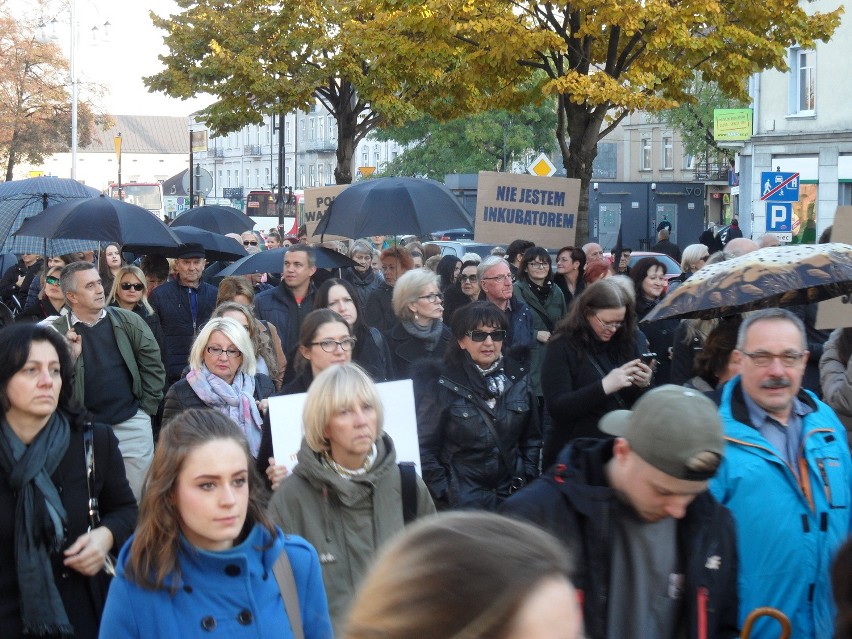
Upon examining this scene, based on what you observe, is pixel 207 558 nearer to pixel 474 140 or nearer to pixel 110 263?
pixel 110 263

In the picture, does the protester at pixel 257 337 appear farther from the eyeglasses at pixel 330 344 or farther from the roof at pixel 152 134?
the roof at pixel 152 134

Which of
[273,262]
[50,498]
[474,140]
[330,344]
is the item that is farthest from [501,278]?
[474,140]

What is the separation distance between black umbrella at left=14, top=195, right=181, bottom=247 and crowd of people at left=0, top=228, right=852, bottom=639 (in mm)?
3654

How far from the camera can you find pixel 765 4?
16141 mm

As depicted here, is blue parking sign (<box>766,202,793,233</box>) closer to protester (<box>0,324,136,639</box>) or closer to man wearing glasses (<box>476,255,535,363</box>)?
man wearing glasses (<box>476,255,535,363</box>)

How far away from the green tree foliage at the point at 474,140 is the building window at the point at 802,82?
1506cm

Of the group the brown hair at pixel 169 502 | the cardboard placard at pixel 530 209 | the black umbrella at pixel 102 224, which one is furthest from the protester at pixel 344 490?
the cardboard placard at pixel 530 209

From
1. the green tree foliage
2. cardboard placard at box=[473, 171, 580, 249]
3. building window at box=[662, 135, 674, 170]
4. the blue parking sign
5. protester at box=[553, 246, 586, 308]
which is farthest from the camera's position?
building window at box=[662, 135, 674, 170]

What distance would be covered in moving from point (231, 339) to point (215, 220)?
36.9 feet

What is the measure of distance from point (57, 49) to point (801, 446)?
5197 centimetres

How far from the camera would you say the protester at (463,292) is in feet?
36.8

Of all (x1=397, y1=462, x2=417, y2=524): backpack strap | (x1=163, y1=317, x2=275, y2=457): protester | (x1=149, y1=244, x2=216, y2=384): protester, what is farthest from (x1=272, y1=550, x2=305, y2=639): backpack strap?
(x1=149, y1=244, x2=216, y2=384): protester

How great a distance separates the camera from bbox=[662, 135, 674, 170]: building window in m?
67.3

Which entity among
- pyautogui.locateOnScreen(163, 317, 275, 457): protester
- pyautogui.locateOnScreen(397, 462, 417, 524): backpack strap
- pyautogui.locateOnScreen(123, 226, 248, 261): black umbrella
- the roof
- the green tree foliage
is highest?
the roof
